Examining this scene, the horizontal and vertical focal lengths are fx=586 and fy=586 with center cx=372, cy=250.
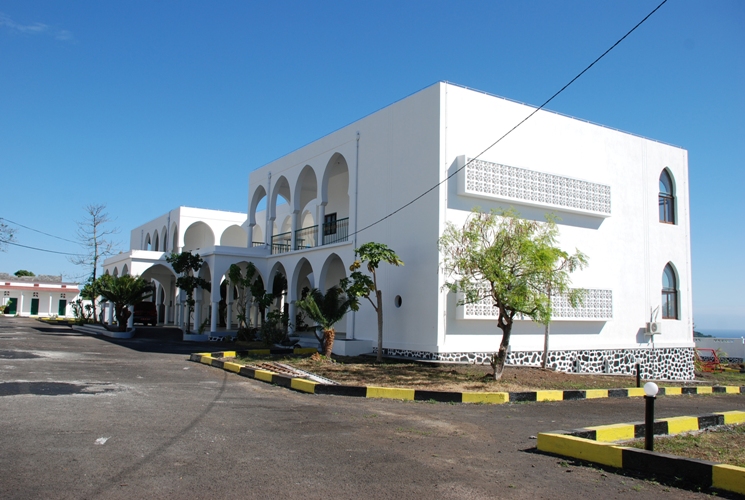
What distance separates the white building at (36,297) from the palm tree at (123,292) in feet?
106

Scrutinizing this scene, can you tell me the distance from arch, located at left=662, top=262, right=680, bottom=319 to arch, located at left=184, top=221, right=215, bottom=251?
85.5 feet

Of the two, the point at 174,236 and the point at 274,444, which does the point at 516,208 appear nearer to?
the point at 274,444

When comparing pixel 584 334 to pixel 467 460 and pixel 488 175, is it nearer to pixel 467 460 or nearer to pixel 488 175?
pixel 488 175

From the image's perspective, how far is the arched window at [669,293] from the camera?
20.1 meters

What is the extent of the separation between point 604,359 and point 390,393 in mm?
10008

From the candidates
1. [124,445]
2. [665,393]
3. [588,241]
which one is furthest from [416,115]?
[124,445]

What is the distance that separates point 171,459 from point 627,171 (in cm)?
1776

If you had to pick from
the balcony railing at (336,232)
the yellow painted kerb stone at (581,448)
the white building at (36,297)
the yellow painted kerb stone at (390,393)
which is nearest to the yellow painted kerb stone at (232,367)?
the yellow painted kerb stone at (390,393)

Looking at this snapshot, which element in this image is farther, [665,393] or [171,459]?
[665,393]

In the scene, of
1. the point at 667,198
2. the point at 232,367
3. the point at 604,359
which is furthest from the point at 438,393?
the point at 667,198

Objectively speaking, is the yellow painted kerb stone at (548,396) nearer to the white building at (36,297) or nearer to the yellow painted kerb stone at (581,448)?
the yellow painted kerb stone at (581,448)

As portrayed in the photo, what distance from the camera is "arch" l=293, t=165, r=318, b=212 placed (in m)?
22.0

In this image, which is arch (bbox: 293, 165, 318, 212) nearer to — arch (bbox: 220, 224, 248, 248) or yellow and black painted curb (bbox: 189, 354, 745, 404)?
arch (bbox: 220, 224, 248, 248)

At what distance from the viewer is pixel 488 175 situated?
50.7 feet
